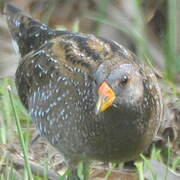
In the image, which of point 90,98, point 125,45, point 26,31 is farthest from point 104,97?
point 125,45

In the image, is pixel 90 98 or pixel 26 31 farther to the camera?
pixel 26 31

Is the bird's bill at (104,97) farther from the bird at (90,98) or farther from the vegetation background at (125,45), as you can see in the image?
the vegetation background at (125,45)

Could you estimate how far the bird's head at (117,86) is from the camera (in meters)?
4.86

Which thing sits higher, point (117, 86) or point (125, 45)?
point (117, 86)

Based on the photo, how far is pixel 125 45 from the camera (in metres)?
A: 7.70

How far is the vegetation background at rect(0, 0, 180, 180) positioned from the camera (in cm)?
597

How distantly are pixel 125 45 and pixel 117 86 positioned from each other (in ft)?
9.18


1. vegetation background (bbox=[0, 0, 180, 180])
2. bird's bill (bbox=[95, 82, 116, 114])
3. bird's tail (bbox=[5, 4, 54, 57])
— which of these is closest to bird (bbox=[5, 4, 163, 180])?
bird's bill (bbox=[95, 82, 116, 114])

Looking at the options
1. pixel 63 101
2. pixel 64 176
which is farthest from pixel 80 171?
pixel 63 101

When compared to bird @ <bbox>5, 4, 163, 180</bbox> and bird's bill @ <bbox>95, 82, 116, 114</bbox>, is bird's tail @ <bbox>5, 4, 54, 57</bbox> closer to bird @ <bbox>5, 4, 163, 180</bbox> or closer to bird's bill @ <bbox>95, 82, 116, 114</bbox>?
bird @ <bbox>5, 4, 163, 180</bbox>

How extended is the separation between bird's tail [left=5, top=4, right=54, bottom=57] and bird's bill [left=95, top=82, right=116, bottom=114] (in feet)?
5.31

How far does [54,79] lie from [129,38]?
2017 millimetres

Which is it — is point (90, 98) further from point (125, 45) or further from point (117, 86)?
point (125, 45)

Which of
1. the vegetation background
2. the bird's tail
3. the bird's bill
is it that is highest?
the bird's bill
